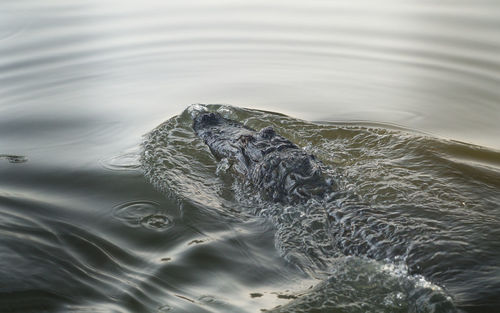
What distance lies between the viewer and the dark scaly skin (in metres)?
3.59

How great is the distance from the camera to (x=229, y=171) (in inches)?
169

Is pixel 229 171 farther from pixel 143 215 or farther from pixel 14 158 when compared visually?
pixel 14 158

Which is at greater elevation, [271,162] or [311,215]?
[271,162]

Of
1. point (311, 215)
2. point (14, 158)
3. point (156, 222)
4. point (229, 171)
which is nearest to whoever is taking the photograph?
point (311, 215)

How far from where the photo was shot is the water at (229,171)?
2.87 meters

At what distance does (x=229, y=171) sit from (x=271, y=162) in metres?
0.56

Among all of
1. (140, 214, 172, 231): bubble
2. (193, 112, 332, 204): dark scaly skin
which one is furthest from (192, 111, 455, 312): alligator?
(140, 214, 172, 231): bubble

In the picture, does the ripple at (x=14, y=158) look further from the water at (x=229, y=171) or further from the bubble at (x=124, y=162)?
the bubble at (x=124, y=162)

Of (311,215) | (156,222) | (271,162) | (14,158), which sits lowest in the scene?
(156,222)

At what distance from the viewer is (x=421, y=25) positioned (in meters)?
8.16

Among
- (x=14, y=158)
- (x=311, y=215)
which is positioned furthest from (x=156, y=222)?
(x=14, y=158)

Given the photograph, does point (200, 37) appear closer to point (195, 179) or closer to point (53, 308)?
point (195, 179)

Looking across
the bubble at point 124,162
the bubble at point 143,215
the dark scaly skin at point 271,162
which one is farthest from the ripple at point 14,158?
the dark scaly skin at point 271,162

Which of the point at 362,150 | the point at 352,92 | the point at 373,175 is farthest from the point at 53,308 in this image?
the point at 352,92
